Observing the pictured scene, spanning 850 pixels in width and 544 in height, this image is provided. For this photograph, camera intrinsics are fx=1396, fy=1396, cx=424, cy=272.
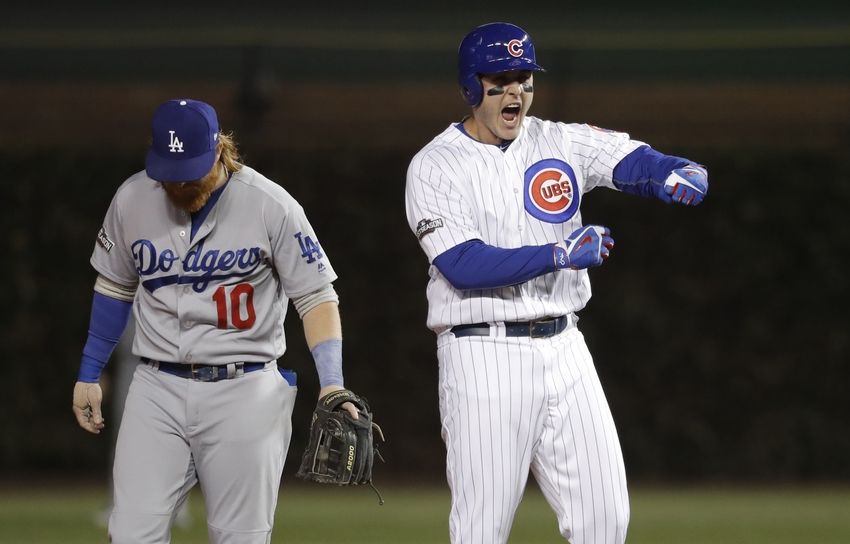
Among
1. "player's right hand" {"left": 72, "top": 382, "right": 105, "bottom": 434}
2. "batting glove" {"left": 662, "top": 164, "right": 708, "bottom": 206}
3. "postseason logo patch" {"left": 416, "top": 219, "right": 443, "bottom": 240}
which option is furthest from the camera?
"player's right hand" {"left": 72, "top": 382, "right": 105, "bottom": 434}

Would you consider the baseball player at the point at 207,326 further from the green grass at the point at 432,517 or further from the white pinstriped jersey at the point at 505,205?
the green grass at the point at 432,517

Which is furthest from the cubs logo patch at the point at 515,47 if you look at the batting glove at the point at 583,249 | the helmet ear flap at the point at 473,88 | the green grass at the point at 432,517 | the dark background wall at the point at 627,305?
the dark background wall at the point at 627,305

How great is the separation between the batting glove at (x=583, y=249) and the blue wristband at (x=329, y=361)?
872 millimetres

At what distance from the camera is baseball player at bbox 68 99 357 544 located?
4.84 m

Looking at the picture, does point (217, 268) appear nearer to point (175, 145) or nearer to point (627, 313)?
point (175, 145)

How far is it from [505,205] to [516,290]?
32 centimetres

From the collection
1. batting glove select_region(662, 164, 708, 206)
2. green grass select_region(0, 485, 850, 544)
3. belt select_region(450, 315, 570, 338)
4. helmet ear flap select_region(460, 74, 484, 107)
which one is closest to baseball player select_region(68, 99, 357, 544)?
belt select_region(450, 315, 570, 338)

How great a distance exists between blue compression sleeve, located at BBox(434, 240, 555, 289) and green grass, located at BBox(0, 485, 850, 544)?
169 inches

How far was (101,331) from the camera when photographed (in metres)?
5.22

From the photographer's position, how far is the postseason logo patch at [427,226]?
5031mm

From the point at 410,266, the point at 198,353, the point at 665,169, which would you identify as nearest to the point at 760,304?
the point at 410,266

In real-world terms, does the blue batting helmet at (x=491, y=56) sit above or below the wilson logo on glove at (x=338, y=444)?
above

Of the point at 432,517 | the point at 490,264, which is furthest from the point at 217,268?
the point at 432,517

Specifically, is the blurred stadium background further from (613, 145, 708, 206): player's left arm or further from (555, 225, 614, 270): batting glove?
(555, 225, 614, 270): batting glove
